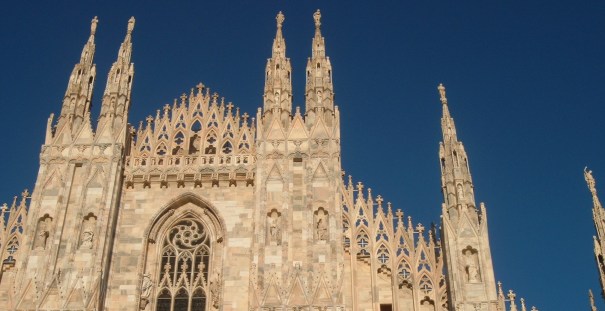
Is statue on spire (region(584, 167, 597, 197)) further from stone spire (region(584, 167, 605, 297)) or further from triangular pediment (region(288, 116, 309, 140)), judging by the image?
triangular pediment (region(288, 116, 309, 140))

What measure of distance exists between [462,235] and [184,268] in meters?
7.37

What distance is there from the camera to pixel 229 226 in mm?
22984

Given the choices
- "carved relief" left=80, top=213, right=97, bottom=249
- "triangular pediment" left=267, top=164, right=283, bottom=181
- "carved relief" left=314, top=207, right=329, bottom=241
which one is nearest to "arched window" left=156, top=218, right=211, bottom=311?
"carved relief" left=80, top=213, right=97, bottom=249

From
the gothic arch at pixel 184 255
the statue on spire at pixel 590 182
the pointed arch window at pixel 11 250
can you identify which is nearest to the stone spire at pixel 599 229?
the statue on spire at pixel 590 182

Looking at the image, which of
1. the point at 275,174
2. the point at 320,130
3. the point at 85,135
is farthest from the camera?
the point at 85,135

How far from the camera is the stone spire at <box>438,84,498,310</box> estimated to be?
20.5m

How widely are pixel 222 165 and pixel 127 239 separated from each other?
339 cm

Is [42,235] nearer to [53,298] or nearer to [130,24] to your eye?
[53,298]

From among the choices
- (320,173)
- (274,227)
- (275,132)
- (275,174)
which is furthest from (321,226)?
(275,132)

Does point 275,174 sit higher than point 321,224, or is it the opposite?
point 275,174

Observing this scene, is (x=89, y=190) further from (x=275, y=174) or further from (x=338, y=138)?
(x=338, y=138)

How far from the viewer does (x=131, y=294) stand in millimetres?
21922

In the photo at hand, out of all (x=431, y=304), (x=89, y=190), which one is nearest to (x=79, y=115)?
(x=89, y=190)

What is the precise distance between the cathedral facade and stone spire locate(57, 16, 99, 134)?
6cm
